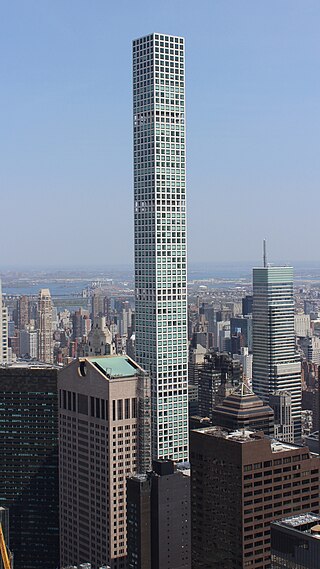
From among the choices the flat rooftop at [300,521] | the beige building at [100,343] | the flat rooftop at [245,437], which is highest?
the beige building at [100,343]

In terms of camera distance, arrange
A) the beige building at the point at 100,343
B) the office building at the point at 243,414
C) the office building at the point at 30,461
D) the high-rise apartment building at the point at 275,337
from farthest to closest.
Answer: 1. the high-rise apartment building at the point at 275,337
2. the beige building at the point at 100,343
3. the office building at the point at 30,461
4. the office building at the point at 243,414

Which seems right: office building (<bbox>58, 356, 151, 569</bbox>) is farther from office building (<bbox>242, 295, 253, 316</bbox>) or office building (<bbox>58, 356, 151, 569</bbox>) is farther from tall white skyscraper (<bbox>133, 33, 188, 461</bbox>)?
office building (<bbox>242, 295, 253, 316</bbox>)

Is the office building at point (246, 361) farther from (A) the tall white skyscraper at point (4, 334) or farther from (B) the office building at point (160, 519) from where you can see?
(B) the office building at point (160, 519)

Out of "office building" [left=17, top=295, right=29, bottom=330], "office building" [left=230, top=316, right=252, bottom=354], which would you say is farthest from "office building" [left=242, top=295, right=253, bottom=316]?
"office building" [left=17, top=295, right=29, bottom=330]

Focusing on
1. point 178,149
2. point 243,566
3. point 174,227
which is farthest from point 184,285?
point 243,566

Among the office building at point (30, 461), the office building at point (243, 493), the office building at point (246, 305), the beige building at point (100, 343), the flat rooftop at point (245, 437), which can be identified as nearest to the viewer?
the office building at point (243, 493)

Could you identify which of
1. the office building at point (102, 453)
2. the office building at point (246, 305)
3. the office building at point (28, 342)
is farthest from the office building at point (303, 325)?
the office building at point (102, 453)

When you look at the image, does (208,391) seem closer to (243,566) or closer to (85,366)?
(85,366)
